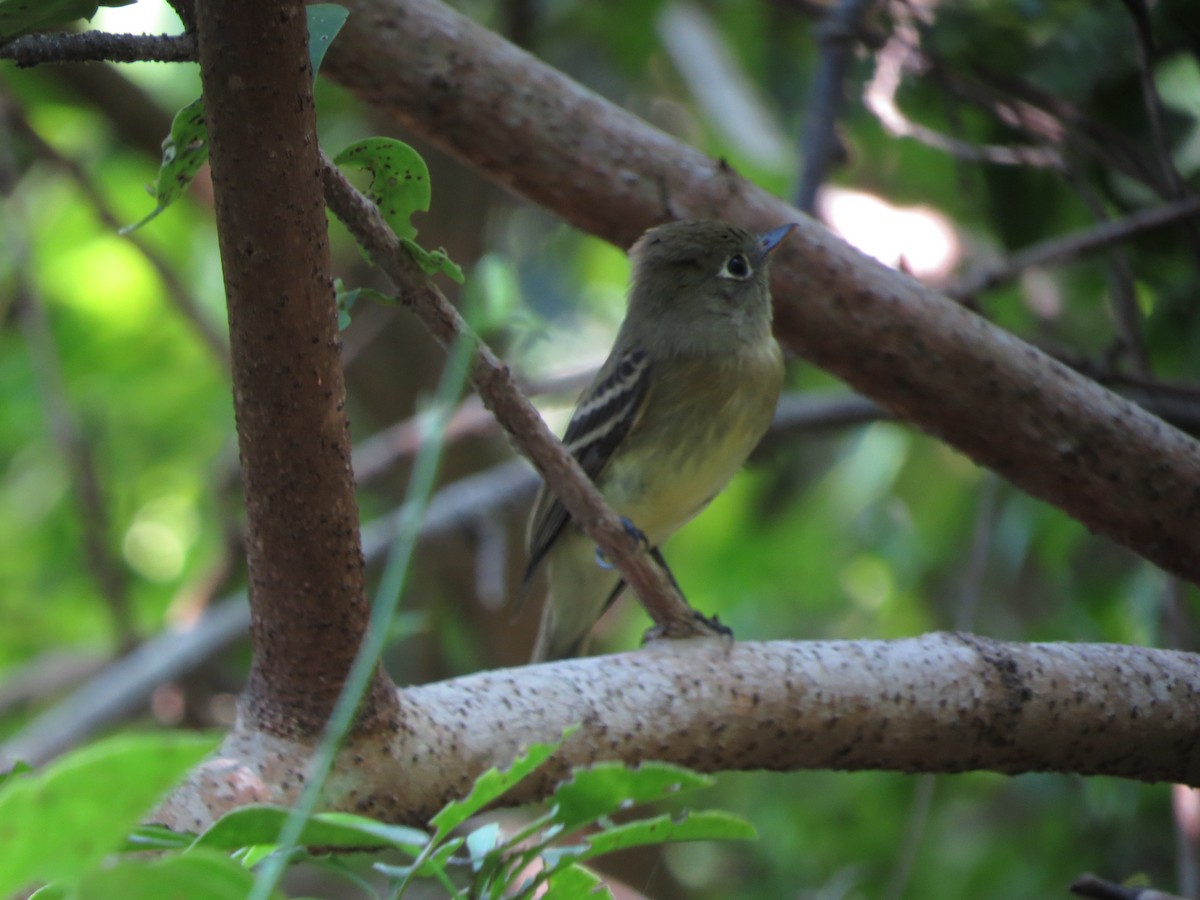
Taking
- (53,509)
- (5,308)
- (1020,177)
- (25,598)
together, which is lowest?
(25,598)

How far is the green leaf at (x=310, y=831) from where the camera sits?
3.35 feet

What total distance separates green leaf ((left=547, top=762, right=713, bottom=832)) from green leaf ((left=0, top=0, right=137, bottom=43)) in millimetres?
922

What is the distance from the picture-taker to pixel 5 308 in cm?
509

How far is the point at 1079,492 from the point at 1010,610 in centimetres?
310

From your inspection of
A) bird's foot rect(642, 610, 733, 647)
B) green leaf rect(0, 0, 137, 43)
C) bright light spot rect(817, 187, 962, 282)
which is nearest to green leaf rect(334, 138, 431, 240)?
green leaf rect(0, 0, 137, 43)

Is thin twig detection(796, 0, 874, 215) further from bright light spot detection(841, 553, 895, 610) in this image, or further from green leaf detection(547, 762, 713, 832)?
green leaf detection(547, 762, 713, 832)

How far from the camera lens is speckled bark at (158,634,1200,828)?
5.97ft

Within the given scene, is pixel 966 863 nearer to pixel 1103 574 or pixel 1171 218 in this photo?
pixel 1103 574

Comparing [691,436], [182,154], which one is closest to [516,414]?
[182,154]

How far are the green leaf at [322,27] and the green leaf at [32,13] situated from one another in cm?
21

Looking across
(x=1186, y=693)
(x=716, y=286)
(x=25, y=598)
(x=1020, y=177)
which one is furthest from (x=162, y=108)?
(x=1186, y=693)

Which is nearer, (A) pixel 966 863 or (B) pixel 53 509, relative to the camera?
(A) pixel 966 863

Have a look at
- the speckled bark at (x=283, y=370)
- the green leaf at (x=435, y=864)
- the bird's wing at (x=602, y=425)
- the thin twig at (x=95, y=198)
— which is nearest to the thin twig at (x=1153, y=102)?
the bird's wing at (x=602, y=425)

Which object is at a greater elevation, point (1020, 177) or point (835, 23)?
point (835, 23)
